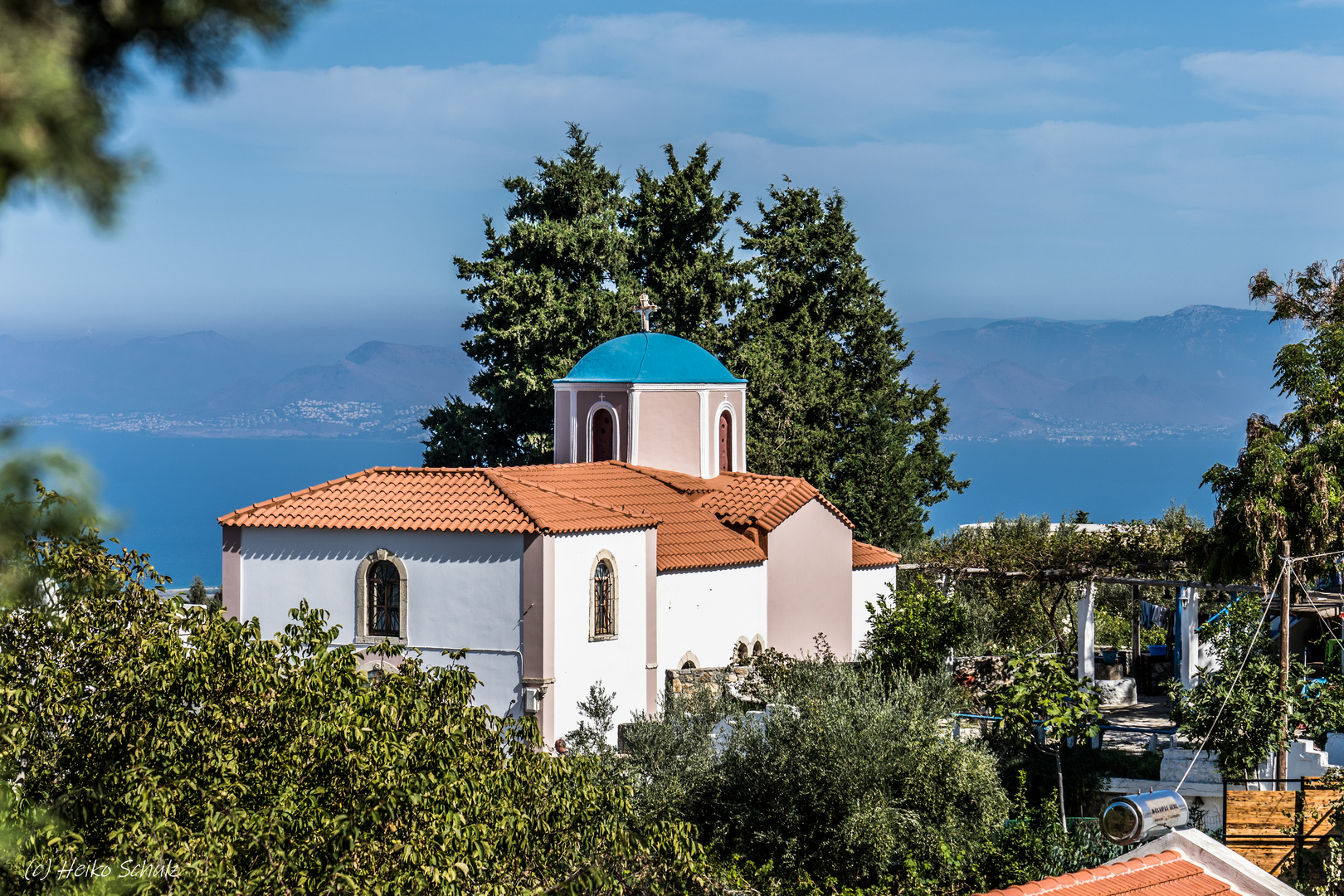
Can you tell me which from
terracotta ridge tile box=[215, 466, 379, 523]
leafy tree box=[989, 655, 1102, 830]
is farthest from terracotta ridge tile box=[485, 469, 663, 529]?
leafy tree box=[989, 655, 1102, 830]

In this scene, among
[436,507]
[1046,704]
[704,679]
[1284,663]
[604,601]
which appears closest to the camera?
[1284,663]

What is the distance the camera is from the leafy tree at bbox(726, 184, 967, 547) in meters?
38.3

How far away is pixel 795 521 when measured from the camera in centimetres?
2686

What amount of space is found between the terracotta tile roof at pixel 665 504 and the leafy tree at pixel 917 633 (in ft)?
9.29

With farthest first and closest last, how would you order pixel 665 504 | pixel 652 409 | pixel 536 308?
pixel 536 308
pixel 652 409
pixel 665 504

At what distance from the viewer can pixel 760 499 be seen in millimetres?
27000

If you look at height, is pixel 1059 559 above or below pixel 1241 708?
above

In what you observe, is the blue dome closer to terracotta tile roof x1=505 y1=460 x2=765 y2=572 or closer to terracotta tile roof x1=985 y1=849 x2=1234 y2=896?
terracotta tile roof x1=505 y1=460 x2=765 y2=572

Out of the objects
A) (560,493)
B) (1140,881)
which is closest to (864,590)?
(560,493)

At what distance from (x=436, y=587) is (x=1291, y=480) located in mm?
12825

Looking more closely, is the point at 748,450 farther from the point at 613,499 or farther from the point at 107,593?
the point at 107,593

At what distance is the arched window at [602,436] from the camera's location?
28.9 m

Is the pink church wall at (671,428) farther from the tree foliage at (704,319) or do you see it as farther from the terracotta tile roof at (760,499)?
the tree foliage at (704,319)

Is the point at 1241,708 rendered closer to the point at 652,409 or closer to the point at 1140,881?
the point at 1140,881
